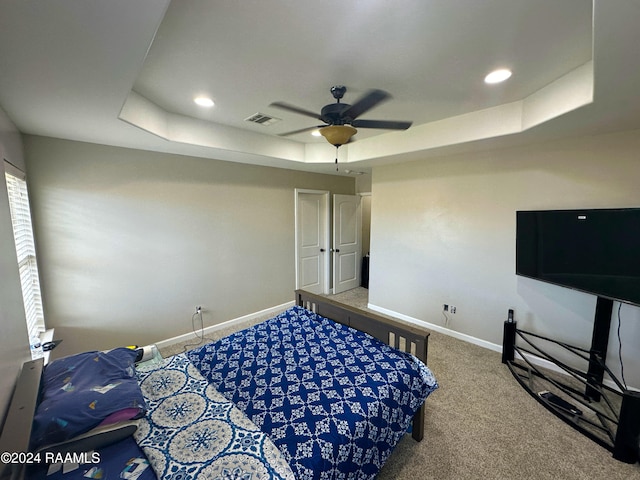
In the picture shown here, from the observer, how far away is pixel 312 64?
5.83 ft

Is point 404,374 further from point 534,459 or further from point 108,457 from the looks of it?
point 108,457

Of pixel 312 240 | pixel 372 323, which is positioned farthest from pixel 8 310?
pixel 312 240

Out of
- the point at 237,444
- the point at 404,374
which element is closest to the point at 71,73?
the point at 237,444

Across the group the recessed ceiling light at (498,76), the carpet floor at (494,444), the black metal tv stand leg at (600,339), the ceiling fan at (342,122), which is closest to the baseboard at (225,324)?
the carpet floor at (494,444)

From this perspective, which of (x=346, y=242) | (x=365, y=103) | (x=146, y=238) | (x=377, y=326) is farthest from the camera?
(x=346, y=242)

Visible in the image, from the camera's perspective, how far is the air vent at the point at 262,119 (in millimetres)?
2697

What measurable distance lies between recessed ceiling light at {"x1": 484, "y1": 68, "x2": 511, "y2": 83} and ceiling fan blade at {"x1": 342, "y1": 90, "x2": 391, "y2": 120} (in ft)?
2.75

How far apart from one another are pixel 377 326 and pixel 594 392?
1973 mm

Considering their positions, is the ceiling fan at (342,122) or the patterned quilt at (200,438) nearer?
the patterned quilt at (200,438)

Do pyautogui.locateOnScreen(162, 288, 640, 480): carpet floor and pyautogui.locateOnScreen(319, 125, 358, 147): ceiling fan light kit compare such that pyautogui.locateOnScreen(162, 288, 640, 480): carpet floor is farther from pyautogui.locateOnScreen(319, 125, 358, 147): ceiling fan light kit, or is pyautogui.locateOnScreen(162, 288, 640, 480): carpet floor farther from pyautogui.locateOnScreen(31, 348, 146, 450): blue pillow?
pyautogui.locateOnScreen(319, 125, 358, 147): ceiling fan light kit

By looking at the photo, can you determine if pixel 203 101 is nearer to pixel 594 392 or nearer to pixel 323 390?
pixel 323 390

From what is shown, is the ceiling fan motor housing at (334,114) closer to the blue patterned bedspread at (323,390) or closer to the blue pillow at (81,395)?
the blue patterned bedspread at (323,390)

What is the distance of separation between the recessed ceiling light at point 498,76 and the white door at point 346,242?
3227mm

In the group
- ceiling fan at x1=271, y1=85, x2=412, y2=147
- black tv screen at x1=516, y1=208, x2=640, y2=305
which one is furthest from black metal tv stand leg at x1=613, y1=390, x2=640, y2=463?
ceiling fan at x1=271, y1=85, x2=412, y2=147
